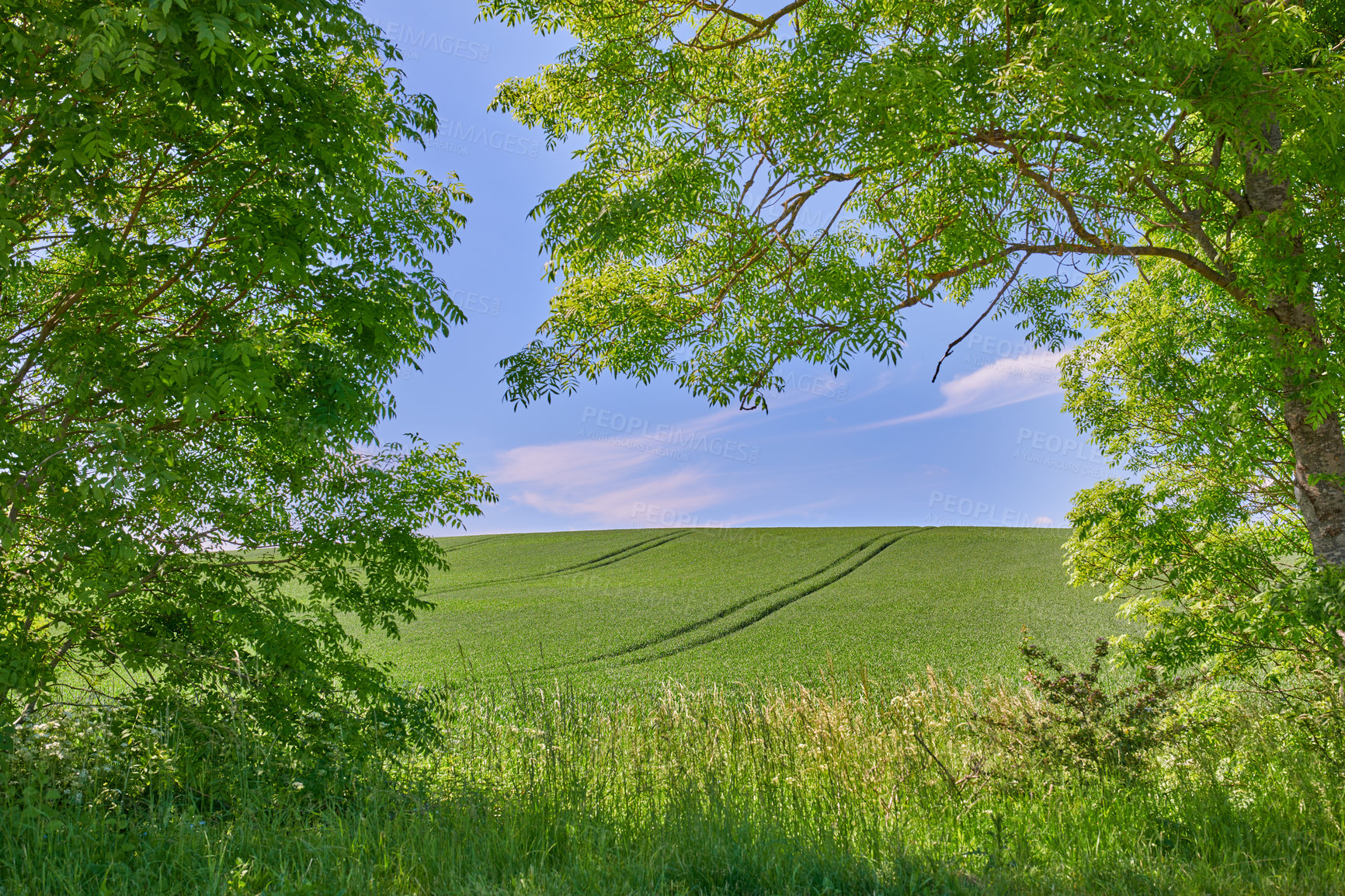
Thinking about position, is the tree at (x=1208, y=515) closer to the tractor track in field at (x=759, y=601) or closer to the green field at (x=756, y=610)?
the green field at (x=756, y=610)

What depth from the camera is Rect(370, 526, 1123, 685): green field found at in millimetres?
18344

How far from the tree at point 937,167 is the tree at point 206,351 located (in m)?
1.88

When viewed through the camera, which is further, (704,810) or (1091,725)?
(1091,725)

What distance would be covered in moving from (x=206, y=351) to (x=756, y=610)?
75.1ft

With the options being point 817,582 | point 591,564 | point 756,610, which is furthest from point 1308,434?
point 591,564

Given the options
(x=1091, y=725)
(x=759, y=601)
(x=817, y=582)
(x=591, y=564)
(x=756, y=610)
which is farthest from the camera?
(x=591, y=564)

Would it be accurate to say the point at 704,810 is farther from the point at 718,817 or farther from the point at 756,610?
the point at 756,610

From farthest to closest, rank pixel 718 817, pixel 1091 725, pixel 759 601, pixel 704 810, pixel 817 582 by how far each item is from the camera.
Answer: pixel 817 582, pixel 759 601, pixel 1091 725, pixel 704 810, pixel 718 817

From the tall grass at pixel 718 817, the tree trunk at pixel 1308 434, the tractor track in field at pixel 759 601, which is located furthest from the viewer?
the tractor track in field at pixel 759 601

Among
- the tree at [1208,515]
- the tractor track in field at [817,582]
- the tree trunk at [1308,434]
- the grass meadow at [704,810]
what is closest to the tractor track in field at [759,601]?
the tractor track in field at [817,582]

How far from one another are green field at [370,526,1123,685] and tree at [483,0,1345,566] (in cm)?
485

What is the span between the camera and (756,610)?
2583 cm

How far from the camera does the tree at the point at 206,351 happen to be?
4656 millimetres

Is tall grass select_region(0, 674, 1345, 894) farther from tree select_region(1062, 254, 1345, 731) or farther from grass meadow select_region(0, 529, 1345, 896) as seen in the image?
tree select_region(1062, 254, 1345, 731)
